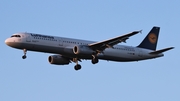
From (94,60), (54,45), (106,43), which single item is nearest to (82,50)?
(94,60)

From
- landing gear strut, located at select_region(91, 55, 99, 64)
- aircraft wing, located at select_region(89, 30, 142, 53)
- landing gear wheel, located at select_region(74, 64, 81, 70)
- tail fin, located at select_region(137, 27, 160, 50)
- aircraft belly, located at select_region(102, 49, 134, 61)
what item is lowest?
landing gear wheel, located at select_region(74, 64, 81, 70)

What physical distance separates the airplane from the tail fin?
1.73 meters

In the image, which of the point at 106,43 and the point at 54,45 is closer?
the point at 54,45

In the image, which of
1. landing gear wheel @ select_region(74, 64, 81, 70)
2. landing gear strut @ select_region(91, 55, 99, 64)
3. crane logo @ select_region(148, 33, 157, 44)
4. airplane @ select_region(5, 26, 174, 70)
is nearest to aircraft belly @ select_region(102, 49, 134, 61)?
airplane @ select_region(5, 26, 174, 70)

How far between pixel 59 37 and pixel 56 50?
234 centimetres

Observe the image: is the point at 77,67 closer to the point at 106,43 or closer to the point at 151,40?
the point at 106,43

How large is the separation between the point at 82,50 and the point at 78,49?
0.64 m

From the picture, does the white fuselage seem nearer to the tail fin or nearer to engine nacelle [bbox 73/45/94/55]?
engine nacelle [bbox 73/45/94/55]

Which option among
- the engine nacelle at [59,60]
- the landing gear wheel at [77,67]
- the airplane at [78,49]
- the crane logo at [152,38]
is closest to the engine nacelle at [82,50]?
the airplane at [78,49]

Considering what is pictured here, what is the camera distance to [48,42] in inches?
2736

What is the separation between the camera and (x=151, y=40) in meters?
82.8

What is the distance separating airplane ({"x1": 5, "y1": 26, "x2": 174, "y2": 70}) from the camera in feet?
226

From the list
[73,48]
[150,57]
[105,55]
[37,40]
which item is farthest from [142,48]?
[37,40]

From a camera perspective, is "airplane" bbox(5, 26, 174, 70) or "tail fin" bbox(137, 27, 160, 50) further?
"tail fin" bbox(137, 27, 160, 50)
